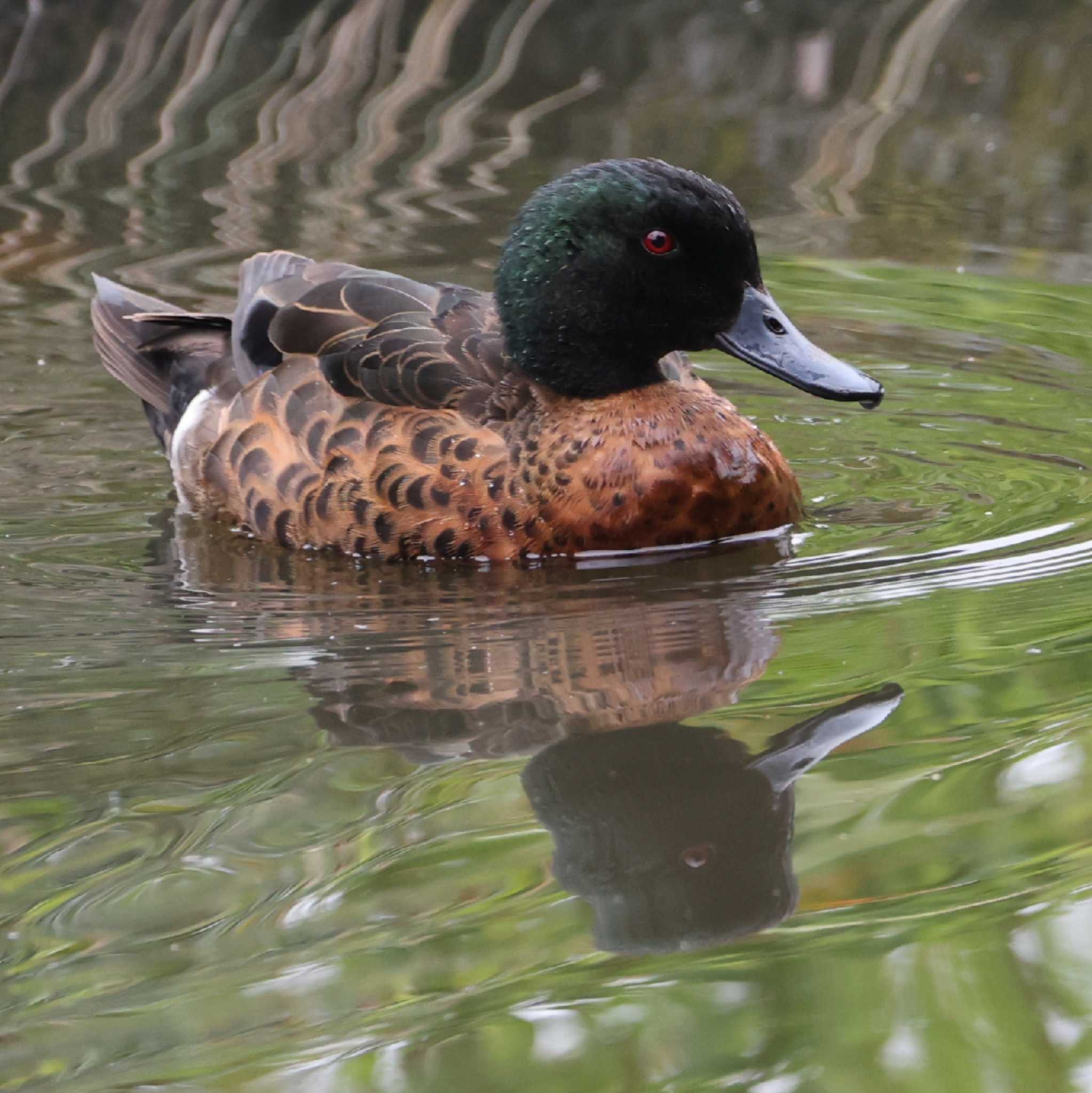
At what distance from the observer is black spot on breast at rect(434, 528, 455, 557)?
553 cm

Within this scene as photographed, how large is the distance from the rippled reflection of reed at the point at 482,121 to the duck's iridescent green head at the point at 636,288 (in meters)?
2.87

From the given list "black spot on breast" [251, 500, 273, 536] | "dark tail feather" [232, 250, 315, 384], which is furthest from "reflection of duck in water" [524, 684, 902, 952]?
"dark tail feather" [232, 250, 315, 384]

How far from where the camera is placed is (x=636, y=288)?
5609 mm

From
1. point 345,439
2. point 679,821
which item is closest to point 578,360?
point 345,439

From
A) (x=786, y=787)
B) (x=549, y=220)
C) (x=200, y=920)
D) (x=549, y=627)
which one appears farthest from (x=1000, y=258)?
(x=200, y=920)

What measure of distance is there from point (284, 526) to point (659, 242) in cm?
148

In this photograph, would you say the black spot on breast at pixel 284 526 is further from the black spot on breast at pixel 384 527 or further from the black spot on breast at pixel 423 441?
the black spot on breast at pixel 423 441

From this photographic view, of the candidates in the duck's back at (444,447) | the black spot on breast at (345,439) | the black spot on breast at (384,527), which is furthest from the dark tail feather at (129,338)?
the black spot on breast at (384,527)

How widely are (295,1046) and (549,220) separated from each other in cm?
342

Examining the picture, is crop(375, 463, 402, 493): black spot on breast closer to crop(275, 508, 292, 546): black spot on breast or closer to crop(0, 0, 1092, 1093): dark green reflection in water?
crop(0, 0, 1092, 1093): dark green reflection in water

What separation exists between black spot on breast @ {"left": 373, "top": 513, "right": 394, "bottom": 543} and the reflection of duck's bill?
194 centimetres

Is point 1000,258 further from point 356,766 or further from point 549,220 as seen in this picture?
point 356,766

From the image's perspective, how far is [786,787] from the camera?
3.57 meters

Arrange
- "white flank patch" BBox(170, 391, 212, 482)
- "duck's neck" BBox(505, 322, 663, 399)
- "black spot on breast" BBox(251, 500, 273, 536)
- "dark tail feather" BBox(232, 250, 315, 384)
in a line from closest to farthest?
"duck's neck" BBox(505, 322, 663, 399)
"black spot on breast" BBox(251, 500, 273, 536)
"dark tail feather" BBox(232, 250, 315, 384)
"white flank patch" BBox(170, 391, 212, 482)
